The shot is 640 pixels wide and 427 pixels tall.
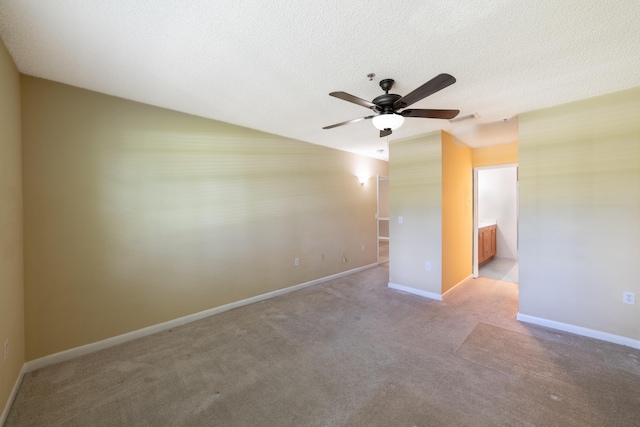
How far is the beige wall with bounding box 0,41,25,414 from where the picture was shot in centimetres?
177

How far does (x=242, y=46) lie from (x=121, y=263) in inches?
95.9

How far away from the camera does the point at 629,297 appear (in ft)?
8.20

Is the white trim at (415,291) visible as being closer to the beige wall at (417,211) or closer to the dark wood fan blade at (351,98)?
the beige wall at (417,211)

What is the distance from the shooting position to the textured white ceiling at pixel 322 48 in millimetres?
1484

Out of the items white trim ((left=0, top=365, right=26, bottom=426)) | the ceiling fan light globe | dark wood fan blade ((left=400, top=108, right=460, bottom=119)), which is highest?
dark wood fan blade ((left=400, top=108, right=460, bottom=119))

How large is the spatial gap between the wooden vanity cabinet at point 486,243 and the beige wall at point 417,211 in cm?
196

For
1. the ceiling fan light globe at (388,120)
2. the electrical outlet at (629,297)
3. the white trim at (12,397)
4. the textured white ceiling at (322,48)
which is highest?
the textured white ceiling at (322,48)

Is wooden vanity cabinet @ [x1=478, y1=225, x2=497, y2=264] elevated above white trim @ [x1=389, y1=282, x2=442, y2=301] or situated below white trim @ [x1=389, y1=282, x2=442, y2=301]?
above

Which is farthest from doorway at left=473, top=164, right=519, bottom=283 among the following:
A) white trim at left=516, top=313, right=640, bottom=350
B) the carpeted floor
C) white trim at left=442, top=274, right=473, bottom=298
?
the carpeted floor

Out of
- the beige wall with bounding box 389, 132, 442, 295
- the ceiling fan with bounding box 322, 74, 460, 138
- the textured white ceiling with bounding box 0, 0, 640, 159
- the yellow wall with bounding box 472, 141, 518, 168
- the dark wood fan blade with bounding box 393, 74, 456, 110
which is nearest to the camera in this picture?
the textured white ceiling with bounding box 0, 0, 640, 159

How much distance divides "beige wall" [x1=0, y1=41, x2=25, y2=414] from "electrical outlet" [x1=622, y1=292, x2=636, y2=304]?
5176 millimetres

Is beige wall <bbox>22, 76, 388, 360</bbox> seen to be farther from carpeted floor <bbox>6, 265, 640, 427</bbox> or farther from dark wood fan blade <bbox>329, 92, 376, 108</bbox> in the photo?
dark wood fan blade <bbox>329, 92, 376, 108</bbox>

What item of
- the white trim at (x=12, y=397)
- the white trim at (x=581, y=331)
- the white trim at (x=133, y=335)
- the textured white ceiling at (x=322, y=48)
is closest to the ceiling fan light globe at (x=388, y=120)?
the textured white ceiling at (x=322, y=48)

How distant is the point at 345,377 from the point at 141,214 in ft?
8.60
